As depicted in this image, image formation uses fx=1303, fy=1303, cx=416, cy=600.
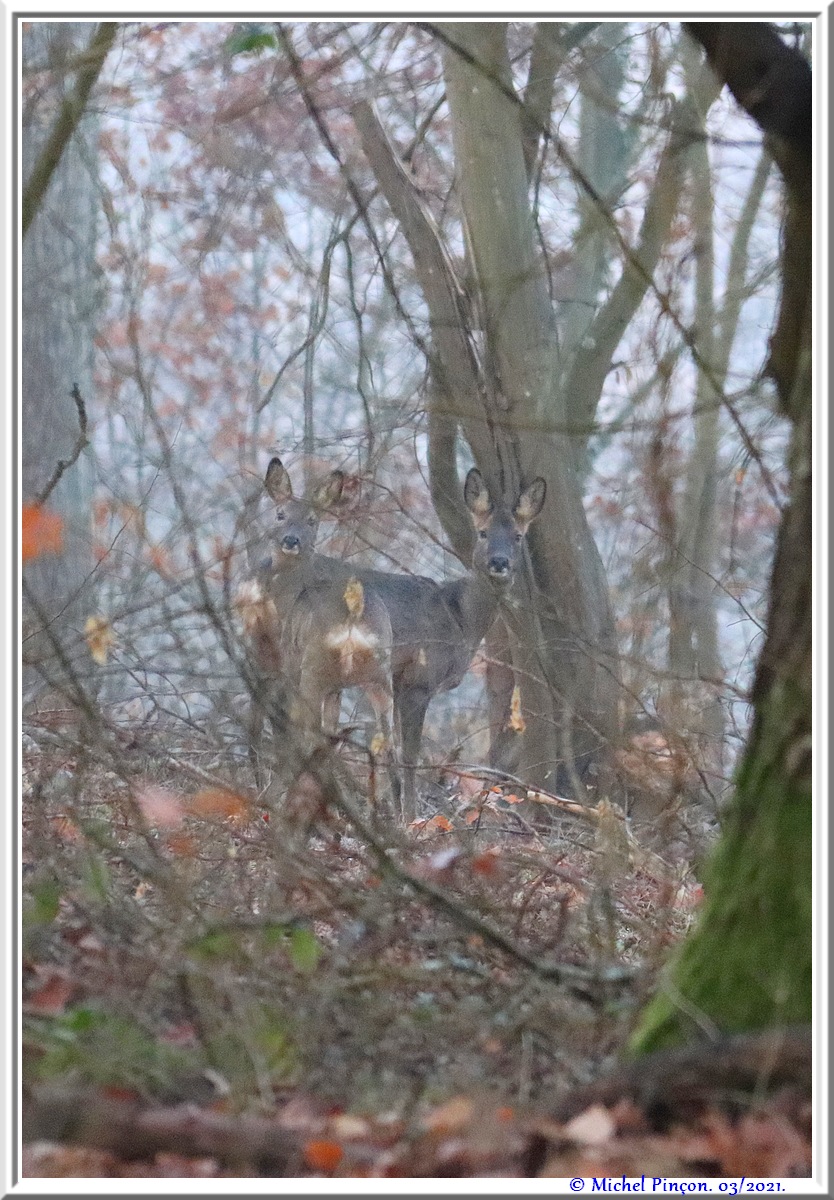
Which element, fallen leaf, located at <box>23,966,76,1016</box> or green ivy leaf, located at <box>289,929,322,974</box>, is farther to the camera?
green ivy leaf, located at <box>289,929,322,974</box>

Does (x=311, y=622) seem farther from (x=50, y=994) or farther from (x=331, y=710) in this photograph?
(x=50, y=994)

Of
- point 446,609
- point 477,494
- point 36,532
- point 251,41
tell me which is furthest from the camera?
point 446,609

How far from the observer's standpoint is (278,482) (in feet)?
28.5

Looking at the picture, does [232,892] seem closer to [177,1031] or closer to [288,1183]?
[177,1031]

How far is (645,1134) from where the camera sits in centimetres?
312

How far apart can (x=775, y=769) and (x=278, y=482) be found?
5676 millimetres

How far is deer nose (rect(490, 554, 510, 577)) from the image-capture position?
29.1 ft

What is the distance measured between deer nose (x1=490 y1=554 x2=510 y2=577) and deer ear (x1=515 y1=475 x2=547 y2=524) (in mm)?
345

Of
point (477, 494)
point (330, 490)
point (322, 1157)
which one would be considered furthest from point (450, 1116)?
point (477, 494)

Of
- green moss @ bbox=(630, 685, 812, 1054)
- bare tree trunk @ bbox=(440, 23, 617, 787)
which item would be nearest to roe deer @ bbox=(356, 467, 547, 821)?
bare tree trunk @ bbox=(440, 23, 617, 787)

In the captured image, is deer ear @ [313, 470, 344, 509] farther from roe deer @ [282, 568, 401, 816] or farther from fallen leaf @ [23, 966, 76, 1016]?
fallen leaf @ [23, 966, 76, 1016]

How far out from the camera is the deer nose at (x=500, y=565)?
888 centimetres
